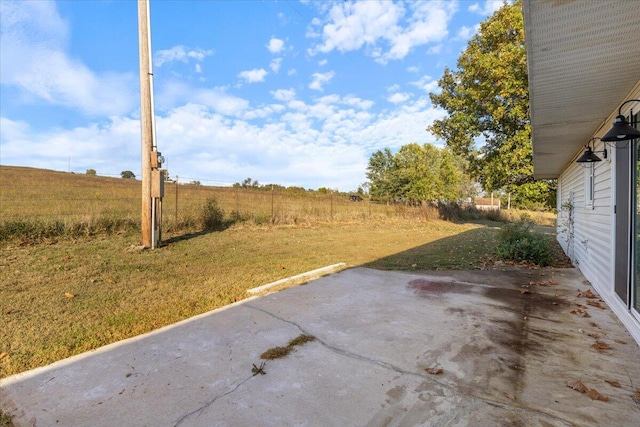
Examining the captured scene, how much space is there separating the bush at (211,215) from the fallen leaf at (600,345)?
31.5ft

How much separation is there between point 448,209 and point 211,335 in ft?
68.3

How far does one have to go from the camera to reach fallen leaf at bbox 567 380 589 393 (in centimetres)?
210

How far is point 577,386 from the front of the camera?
213cm

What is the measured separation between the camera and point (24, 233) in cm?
668

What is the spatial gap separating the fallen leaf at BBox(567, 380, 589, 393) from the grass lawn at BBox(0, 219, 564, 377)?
129 inches

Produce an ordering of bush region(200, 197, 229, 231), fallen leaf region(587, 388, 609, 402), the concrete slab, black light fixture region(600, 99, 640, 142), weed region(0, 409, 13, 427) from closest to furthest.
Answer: weed region(0, 409, 13, 427), the concrete slab, fallen leaf region(587, 388, 609, 402), black light fixture region(600, 99, 640, 142), bush region(200, 197, 229, 231)

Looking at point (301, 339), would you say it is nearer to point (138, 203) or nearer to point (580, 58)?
point (580, 58)

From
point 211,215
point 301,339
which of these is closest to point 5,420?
point 301,339

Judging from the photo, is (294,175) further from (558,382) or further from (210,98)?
(558,382)

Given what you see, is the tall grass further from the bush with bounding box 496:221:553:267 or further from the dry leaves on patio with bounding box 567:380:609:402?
the dry leaves on patio with bounding box 567:380:609:402

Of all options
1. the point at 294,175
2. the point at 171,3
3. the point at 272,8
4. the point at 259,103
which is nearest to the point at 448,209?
the point at 294,175

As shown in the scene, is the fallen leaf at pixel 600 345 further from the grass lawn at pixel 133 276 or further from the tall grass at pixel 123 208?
the tall grass at pixel 123 208

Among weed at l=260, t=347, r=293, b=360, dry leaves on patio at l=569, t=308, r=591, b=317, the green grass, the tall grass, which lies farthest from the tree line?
weed at l=260, t=347, r=293, b=360

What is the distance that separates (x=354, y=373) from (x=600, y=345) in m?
2.21
